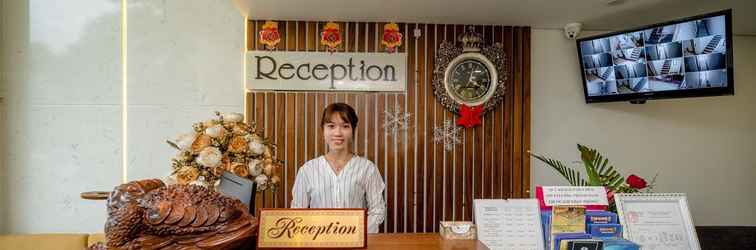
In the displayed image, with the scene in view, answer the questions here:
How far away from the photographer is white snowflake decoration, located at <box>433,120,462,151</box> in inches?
121

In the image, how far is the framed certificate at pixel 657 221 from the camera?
4.99 ft

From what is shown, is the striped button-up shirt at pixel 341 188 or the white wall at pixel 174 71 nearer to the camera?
the striped button-up shirt at pixel 341 188

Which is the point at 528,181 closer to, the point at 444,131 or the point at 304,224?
the point at 444,131

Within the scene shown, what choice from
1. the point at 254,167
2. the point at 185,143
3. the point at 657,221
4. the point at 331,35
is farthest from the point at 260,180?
the point at 331,35

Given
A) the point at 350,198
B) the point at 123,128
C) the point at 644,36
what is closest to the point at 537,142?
the point at 644,36

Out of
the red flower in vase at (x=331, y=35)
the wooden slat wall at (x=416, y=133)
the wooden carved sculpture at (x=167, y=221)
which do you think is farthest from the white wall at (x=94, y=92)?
the wooden carved sculpture at (x=167, y=221)

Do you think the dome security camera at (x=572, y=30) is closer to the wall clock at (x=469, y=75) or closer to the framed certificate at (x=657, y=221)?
the wall clock at (x=469, y=75)

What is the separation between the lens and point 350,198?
2344 mm

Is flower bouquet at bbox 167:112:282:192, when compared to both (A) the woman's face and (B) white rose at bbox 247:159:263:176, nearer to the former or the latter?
(B) white rose at bbox 247:159:263:176


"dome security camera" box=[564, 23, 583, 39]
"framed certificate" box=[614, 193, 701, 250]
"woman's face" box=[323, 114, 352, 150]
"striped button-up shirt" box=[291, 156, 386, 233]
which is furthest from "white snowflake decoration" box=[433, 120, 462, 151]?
"framed certificate" box=[614, 193, 701, 250]

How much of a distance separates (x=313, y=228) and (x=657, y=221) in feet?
4.83

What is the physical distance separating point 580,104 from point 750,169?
5.74 ft

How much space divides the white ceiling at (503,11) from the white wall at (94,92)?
21.9 inches

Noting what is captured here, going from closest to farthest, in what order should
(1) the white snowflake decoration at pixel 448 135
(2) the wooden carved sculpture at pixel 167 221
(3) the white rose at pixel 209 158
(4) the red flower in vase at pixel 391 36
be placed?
1. (2) the wooden carved sculpture at pixel 167 221
2. (3) the white rose at pixel 209 158
3. (4) the red flower in vase at pixel 391 36
4. (1) the white snowflake decoration at pixel 448 135
